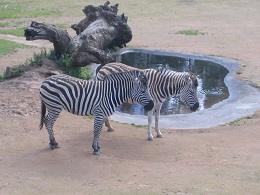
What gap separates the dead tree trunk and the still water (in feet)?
2.78

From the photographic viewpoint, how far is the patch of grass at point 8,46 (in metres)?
19.6

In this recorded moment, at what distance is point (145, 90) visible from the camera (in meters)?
11.3

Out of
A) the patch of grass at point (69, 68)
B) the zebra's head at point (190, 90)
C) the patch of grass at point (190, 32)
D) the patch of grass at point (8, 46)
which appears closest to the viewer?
the zebra's head at point (190, 90)

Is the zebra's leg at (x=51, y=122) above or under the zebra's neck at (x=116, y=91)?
under

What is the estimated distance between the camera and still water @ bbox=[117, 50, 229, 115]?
15.2 meters

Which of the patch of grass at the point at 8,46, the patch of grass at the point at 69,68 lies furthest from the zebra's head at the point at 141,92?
the patch of grass at the point at 8,46

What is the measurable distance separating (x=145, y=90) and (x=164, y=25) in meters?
15.7

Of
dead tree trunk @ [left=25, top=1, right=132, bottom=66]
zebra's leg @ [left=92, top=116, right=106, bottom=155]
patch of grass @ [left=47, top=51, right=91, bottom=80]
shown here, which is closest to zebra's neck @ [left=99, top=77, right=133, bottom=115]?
zebra's leg @ [left=92, top=116, right=106, bottom=155]

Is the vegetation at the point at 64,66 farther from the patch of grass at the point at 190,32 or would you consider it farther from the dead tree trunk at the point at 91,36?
the patch of grass at the point at 190,32

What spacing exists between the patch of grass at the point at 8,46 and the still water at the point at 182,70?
377cm

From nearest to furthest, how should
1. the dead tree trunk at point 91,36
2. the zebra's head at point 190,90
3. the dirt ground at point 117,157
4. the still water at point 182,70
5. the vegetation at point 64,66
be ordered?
1. the dirt ground at point 117,157
2. the zebra's head at point 190,90
3. the still water at point 182,70
4. the dead tree trunk at point 91,36
5. the vegetation at point 64,66

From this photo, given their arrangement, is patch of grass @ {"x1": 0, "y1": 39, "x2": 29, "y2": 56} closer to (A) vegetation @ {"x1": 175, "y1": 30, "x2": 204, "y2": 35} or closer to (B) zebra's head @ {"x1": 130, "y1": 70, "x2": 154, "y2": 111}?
(A) vegetation @ {"x1": 175, "y1": 30, "x2": 204, "y2": 35}

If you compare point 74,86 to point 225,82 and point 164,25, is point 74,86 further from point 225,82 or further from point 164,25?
point 164,25

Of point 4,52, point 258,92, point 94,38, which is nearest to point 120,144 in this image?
point 258,92
